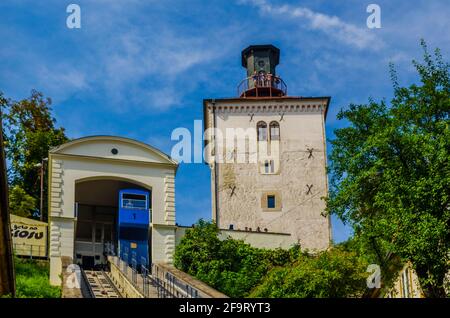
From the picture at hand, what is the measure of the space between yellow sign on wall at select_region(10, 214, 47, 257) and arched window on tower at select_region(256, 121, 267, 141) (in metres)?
19.3

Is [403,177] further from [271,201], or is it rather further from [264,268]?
[271,201]

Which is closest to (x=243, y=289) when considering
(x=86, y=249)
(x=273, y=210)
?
(x=86, y=249)

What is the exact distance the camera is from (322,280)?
28312 mm

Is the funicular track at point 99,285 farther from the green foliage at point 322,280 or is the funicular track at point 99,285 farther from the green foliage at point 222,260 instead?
the green foliage at point 322,280

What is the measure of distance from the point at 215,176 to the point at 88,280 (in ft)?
69.7

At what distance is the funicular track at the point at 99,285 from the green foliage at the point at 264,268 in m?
4.39

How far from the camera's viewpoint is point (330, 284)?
28.6 m

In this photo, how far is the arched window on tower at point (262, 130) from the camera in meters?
51.4

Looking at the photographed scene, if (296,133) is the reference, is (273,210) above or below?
below

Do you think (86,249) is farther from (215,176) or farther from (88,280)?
(215,176)

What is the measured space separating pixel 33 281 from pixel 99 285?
273cm

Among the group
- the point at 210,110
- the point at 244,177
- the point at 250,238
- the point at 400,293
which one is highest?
the point at 210,110

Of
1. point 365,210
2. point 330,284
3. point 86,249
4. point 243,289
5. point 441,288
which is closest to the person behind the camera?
point 441,288

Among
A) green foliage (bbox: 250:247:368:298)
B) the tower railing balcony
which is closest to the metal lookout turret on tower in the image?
the tower railing balcony
